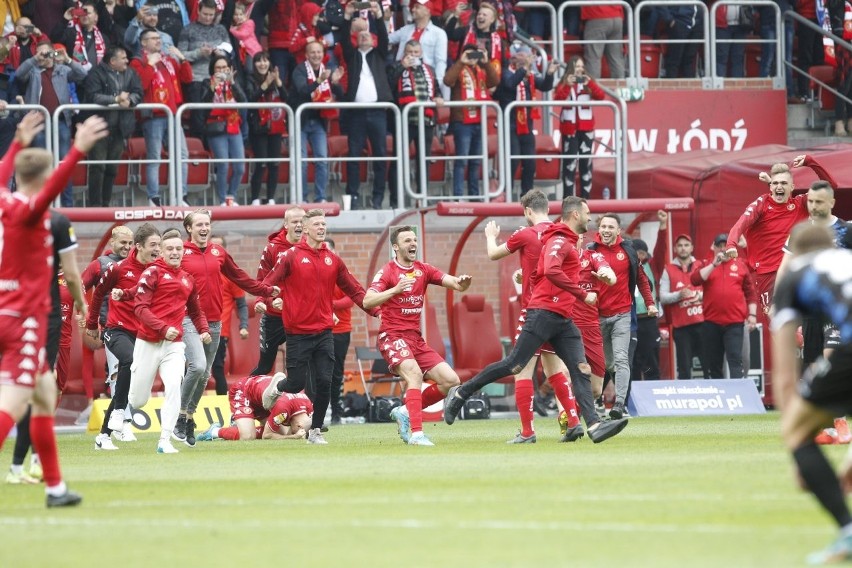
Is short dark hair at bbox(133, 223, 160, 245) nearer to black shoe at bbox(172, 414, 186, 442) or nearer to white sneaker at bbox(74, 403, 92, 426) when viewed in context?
black shoe at bbox(172, 414, 186, 442)

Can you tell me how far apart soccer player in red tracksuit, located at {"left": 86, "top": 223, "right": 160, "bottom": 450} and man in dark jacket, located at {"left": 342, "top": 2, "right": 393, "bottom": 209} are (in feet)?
21.2

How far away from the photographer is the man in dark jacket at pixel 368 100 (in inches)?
886

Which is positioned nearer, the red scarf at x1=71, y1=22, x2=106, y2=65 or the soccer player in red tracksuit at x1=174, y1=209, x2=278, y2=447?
the soccer player in red tracksuit at x1=174, y1=209, x2=278, y2=447

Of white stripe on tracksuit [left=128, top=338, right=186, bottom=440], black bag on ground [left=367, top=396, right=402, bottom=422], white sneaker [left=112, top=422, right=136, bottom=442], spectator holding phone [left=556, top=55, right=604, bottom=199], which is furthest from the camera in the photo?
spectator holding phone [left=556, top=55, right=604, bottom=199]

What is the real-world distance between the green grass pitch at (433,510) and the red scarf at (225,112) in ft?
27.8

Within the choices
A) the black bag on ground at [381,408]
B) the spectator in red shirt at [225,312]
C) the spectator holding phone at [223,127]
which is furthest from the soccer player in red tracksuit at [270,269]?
the spectator holding phone at [223,127]

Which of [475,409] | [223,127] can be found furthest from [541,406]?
[223,127]

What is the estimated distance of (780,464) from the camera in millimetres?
11430

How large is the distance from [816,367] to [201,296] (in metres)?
10.7

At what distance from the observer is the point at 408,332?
15.2 meters

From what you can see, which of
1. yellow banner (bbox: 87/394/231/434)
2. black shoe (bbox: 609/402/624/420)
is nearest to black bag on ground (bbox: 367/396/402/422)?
yellow banner (bbox: 87/394/231/434)

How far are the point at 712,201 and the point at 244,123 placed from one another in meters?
6.74

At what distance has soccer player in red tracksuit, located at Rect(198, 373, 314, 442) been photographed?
17.2 m

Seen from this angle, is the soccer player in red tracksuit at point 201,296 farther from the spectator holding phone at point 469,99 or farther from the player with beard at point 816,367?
the player with beard at point 816,367
